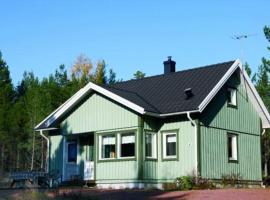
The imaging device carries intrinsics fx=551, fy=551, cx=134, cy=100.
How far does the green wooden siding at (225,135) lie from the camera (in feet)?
86.6

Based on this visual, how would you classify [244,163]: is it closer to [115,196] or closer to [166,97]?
[166,97]

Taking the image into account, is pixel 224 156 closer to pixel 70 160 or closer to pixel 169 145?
pixel 169 145

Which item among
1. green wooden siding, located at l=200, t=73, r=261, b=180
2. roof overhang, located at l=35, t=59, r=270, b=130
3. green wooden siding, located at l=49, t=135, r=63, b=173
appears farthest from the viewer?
green wooden siding, located at l=49, t=135, r=63, b=173

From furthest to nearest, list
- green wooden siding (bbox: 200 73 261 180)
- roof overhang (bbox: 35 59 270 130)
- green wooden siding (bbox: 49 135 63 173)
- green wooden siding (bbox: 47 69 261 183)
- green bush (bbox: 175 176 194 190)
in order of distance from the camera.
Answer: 1. green wooden siding (bbox: 49 135 63 173)
2. green wooden siding (bbox: 200 73 261 180)
3. green wooden siding (bbox: 47 69 261 183)
4. roof overhang (bbox: 35 59 270 130)
5. green bush (bbox: 175 176 194 190)

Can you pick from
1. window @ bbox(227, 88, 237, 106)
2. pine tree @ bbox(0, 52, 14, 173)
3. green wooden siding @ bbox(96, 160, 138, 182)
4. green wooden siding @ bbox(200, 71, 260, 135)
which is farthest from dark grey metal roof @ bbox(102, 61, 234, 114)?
pine tree @ bbox(0, 52, 14, 173)

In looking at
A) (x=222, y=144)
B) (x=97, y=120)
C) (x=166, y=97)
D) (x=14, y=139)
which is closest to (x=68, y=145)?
(x=97, y=120)

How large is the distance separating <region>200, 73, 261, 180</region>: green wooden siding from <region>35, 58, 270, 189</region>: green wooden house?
5cm

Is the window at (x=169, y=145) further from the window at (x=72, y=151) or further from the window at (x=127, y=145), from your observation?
the window at (x=72, y=151)

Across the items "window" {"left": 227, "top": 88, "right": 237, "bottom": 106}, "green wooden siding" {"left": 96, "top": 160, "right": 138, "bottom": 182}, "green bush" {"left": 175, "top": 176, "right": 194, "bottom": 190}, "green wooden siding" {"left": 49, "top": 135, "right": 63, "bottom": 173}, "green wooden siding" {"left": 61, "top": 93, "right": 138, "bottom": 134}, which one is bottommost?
"green bush" {"left": 175, "top": 176, "right": 194, "bottom": 190}

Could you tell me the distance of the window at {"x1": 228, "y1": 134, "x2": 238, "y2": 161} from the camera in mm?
28281

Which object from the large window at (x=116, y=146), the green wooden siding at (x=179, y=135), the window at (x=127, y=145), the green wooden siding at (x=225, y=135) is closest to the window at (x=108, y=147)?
the large window at (x=116, y=146)

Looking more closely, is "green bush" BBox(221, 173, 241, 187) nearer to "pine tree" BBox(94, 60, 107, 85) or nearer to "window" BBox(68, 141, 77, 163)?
"window" BBox(68, 141, 77, 163)

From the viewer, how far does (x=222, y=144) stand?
2753 cm

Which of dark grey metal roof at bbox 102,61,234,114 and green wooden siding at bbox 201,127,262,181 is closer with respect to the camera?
green wooden siding at bbox 201,127,262,181
